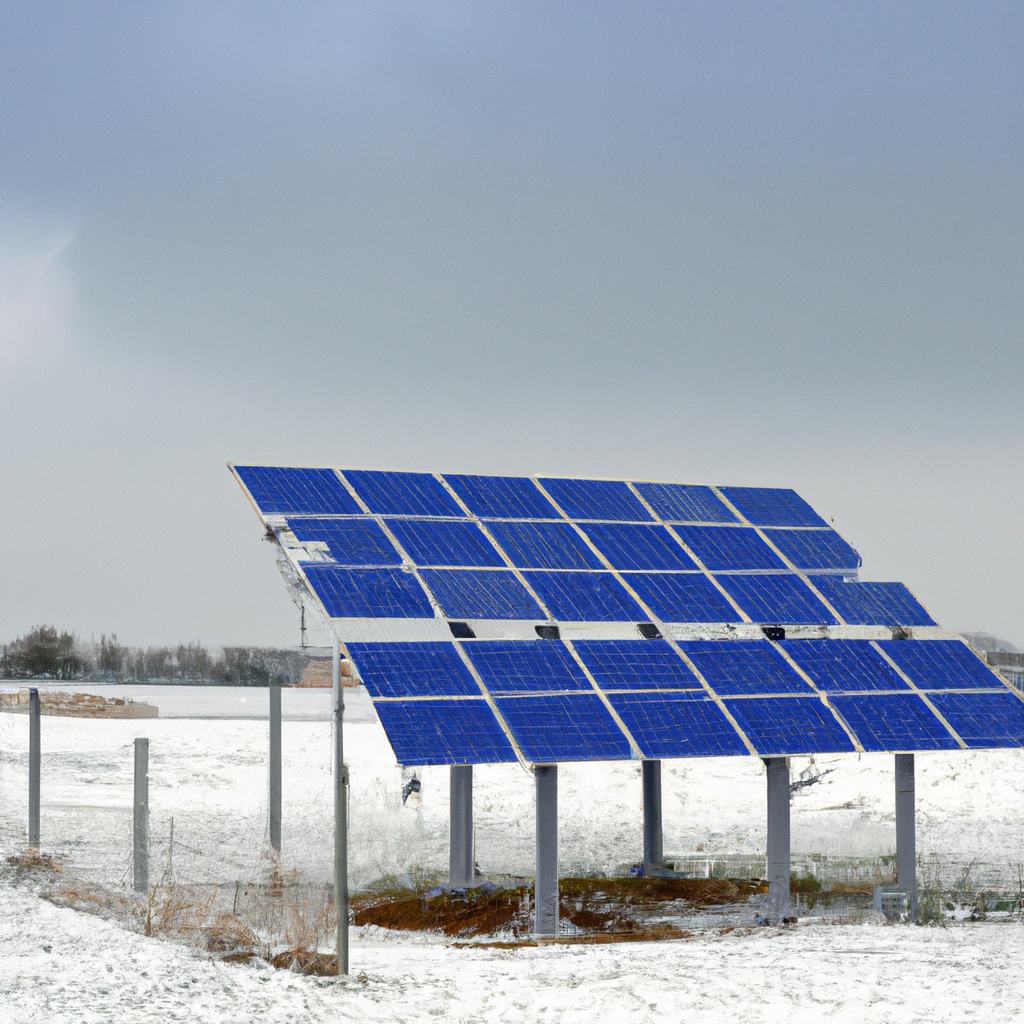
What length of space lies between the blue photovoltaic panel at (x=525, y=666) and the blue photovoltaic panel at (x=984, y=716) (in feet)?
14.6

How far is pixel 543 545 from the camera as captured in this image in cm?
1662

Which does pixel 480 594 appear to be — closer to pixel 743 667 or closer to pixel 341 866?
pixel 743 667

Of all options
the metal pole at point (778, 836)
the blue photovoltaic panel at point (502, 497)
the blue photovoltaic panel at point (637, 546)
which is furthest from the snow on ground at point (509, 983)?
the blue photovoltaic panel at point (502, 497)

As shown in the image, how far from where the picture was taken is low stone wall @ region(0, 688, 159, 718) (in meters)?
41.1

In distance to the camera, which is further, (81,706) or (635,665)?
(81,706)

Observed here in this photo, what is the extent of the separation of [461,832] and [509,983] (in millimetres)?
5643

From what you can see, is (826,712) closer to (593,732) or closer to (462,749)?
(593,732)

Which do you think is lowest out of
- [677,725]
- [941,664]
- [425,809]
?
[425,809]

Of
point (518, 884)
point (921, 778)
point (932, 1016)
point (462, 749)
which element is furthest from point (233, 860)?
point (921, 778)

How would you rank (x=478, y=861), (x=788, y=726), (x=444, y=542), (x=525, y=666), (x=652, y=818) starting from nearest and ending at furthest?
(x=525, y=666) → (x=788, y=726) → (x=444, y=542) → (x=652, y=818) → (x=478, y=861)

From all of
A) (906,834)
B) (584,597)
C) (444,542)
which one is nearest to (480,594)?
(444,542)

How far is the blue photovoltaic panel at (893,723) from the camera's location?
1464cm

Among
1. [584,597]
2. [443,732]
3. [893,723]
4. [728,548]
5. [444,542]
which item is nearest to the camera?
[443,732]

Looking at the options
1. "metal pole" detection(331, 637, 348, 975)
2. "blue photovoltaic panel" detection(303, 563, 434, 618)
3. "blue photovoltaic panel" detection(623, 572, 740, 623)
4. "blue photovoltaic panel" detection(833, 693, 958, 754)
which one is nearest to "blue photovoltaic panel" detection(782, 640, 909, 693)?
"blue photovoltaic panel" detection(833, 693, 958, 754)
